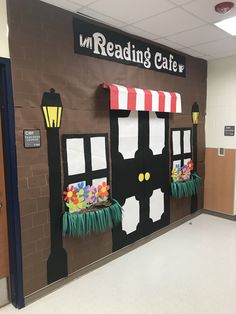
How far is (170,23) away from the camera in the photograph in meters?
2.89

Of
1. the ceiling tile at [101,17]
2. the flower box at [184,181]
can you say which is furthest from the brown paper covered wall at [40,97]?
the flower box at [184,181]

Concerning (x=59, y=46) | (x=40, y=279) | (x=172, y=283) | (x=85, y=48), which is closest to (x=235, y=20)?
(x=85, y=48)

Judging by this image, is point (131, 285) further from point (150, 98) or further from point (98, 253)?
point (150, 98)

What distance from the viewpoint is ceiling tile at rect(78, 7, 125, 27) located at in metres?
2.59

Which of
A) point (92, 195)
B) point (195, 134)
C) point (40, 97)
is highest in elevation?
point (40, 97)

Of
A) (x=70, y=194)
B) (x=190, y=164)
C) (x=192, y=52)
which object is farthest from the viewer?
(x=190, y=164)

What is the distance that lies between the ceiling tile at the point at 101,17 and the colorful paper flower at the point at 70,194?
1.77 m

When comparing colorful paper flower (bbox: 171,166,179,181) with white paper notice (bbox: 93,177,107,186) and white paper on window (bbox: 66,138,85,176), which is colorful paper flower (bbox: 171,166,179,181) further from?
white paper on window (bbox: 66,138,85,176)

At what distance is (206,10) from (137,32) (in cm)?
88

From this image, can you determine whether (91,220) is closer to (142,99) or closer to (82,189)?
(82,189)

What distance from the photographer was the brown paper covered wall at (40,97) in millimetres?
2309

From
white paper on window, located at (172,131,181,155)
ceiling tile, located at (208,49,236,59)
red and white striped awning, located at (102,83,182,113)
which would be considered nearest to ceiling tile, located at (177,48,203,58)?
ceiling tile, located at (208,49,236,59)

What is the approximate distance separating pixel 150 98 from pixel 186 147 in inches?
52.1

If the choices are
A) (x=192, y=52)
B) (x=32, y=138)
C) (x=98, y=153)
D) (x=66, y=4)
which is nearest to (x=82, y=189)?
(x=98, y=153)
